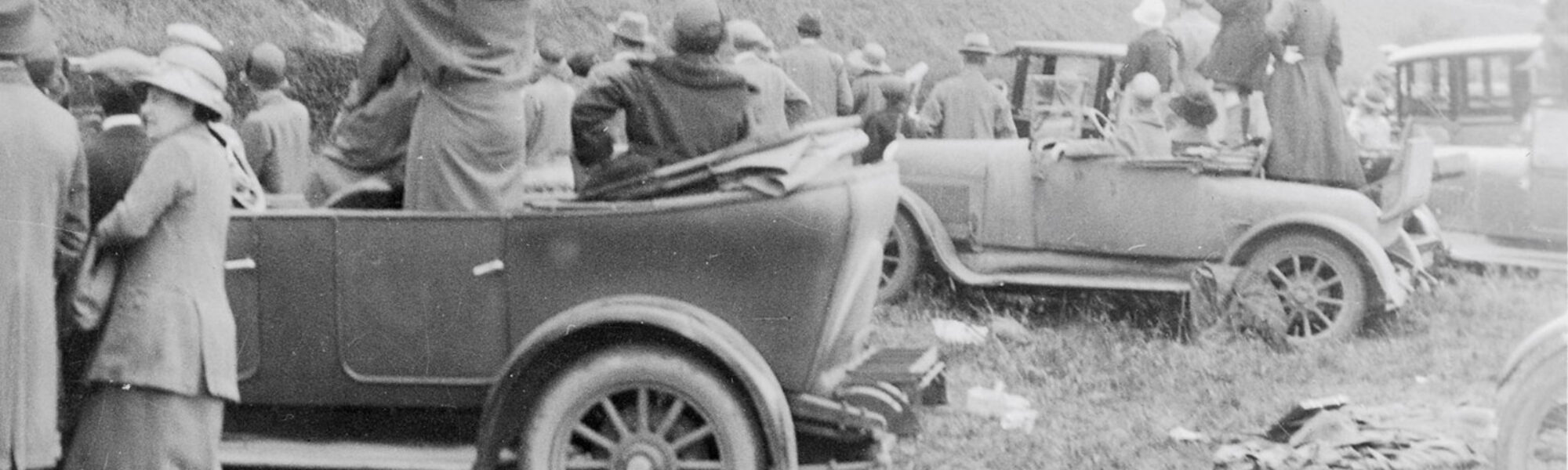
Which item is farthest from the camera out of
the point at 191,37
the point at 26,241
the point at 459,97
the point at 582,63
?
the point at 582,63

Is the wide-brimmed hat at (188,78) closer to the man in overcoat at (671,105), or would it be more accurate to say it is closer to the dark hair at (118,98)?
the dark hair at (118,98)

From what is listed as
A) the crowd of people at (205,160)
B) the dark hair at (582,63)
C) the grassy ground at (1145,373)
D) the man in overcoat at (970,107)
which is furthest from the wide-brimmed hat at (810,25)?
the crowd of people at (205,160)

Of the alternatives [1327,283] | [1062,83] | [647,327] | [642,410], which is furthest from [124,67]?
[1062,83]

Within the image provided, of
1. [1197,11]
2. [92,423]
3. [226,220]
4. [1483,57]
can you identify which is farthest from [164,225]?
[1483,57]

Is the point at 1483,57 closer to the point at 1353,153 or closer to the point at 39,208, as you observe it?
the point at 1353,153

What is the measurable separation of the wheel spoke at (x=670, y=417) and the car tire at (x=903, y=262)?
4.50m

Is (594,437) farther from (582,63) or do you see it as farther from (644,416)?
(582,63)

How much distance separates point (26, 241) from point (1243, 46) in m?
7.04

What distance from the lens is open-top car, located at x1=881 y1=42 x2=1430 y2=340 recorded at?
8.88 metres

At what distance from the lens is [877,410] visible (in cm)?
531

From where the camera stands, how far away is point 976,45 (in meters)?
11.5

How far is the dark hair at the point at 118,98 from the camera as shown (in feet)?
17.0

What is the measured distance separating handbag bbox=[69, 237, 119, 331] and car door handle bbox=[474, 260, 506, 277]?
95 centimetres

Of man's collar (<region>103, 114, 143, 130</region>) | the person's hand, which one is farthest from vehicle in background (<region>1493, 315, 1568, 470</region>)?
the person's hand
